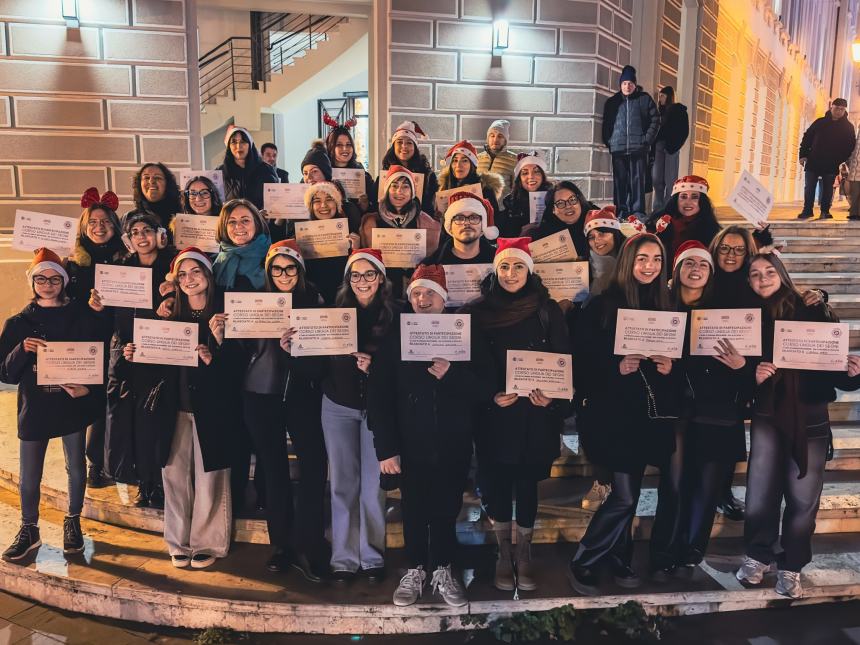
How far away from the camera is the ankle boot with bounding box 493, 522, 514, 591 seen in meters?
3.84

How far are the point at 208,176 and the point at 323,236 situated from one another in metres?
1.16

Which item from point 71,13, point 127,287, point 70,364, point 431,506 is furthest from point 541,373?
point 71,13

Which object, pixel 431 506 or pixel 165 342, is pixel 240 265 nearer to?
pixel 165 342

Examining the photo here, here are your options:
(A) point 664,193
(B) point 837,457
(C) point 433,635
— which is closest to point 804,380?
(B) point 837,457

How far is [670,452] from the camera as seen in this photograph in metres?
3.68

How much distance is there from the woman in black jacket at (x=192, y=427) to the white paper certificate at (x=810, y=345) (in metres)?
3.19

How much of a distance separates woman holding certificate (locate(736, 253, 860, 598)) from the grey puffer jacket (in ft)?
16.8

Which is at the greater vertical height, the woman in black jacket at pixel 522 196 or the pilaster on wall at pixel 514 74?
the pilaster on wall at pixel 514 74

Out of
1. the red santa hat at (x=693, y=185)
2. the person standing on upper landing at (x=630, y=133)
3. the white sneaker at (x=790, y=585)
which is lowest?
the white sneaker at (x=790, y=585)

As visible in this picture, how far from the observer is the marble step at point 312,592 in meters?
3.68

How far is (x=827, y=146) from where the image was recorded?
951 cm

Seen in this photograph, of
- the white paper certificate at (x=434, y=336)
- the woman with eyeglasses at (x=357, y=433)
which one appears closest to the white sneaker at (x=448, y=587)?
the woman with eyeglasses at (x=357, y=433)

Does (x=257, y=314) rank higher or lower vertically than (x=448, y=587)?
higher

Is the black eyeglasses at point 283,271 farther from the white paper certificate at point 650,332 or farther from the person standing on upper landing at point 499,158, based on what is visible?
the person standing on upper landing at point 499,158
